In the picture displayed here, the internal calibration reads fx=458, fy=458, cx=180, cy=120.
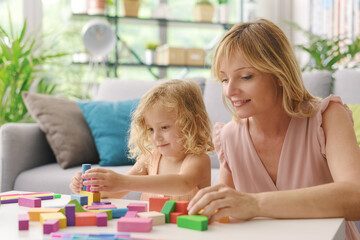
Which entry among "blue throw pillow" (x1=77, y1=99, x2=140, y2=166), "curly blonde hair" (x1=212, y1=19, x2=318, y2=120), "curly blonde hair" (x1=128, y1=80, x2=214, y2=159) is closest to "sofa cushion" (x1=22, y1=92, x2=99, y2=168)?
"blue throw pillow" (x1=77, y1=99, x2=140, y2=166)

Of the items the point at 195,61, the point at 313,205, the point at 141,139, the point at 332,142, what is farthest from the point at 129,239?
the point at 195,61

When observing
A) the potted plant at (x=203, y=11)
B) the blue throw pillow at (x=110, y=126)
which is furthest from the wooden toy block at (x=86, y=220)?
the potted plant at (x=203, y=11)

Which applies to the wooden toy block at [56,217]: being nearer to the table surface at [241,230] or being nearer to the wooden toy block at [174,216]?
the table surface at [241,230]

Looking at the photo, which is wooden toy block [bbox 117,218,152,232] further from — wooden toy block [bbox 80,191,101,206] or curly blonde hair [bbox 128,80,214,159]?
curly blonde hair [bbox 128,80,214,159]

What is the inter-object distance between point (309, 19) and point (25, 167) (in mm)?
3921

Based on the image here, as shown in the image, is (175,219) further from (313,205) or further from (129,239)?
(313,205)

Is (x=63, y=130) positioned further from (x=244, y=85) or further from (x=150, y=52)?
(x=150, y=52)

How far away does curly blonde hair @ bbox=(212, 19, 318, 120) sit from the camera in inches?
47.9

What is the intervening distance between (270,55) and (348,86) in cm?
144

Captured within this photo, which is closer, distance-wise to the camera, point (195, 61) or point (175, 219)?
point (175, 219)

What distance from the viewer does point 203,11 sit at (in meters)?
5.16

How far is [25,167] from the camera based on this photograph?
2.65 m

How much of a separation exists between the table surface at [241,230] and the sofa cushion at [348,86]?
1.66m

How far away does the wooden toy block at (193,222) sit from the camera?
0.86 meters
